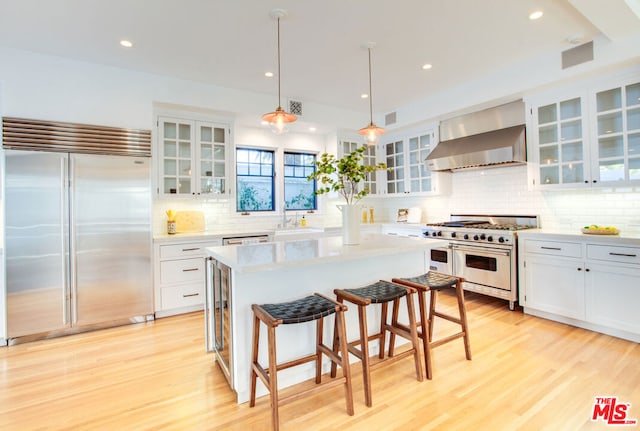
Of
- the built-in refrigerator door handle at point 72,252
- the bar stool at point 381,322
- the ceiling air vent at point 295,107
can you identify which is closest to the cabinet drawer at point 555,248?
the bar stool at point 381,322

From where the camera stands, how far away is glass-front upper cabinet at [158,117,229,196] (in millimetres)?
4055

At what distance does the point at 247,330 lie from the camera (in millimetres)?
2092

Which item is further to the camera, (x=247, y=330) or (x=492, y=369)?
(x=492, y=369)

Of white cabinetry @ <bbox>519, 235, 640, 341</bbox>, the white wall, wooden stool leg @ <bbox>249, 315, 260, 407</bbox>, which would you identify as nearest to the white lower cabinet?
white cabinetry @ <bbox>519, 235, 640, 341</bbox>

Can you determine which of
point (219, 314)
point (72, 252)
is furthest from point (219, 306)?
point (72, 252)

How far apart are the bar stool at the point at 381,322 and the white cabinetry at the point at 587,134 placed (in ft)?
8.35

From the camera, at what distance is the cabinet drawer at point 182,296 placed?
369 cm

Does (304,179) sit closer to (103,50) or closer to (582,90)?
(103,50)

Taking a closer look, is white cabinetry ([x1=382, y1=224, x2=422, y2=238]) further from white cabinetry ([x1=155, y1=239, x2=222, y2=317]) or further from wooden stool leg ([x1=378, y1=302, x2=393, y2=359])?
white cabinetry ([x1=155, y1=239, x2=222, y2=317])

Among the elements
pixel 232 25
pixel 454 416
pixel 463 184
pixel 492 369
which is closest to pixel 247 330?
pixel 454 416

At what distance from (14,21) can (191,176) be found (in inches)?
81.5

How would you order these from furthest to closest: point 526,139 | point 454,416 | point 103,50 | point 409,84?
point 409,84 < point 526,139 < point 103,50 < point 454,416

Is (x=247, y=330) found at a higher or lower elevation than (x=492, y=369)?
higher

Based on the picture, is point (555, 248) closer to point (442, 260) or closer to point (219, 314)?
point (442, 260)
